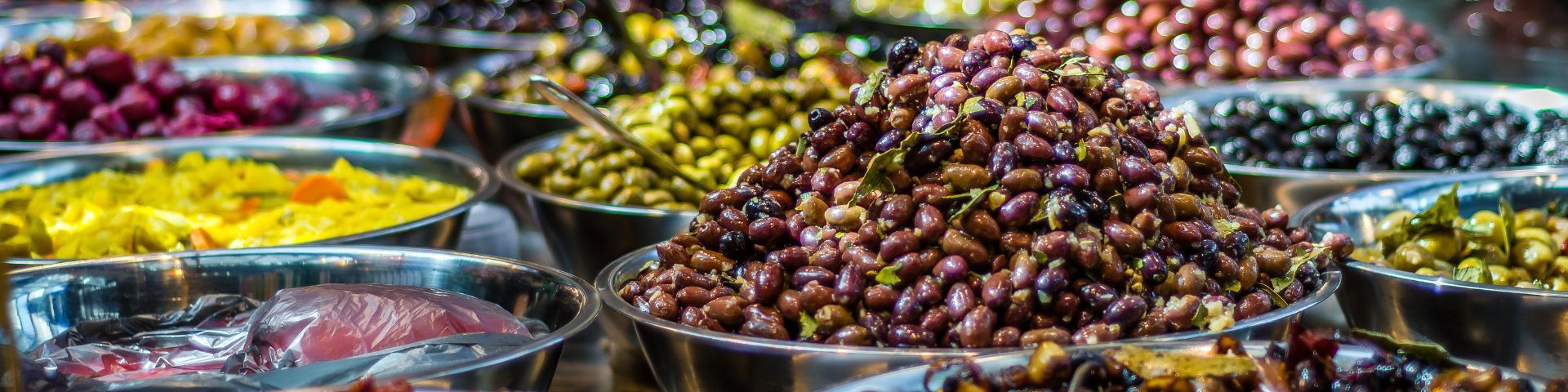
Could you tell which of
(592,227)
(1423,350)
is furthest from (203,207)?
(1423,350)

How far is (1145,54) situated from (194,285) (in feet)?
8.21

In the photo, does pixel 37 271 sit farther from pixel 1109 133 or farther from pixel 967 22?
pixel 967 22

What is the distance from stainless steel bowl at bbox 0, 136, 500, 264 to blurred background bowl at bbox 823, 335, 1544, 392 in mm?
1076

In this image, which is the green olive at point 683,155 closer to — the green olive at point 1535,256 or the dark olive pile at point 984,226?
the dark olive pile at point 984,226

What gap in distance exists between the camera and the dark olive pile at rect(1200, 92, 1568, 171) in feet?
7.89

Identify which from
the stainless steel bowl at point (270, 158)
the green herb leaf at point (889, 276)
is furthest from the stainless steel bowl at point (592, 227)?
the green herb leaf at point (889, 276)

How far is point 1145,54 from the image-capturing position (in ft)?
11.1

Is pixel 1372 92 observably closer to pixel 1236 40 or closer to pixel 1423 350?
pixel 1236 40

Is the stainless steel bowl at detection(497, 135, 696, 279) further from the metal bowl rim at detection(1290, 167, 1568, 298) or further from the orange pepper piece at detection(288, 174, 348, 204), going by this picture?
the metal bowl rim at detection(1290, 167, 1568, 298)

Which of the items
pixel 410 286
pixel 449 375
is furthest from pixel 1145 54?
pixel 449 375

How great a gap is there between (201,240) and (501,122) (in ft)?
3.05

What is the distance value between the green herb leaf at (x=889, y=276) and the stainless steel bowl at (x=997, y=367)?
0.49 feet

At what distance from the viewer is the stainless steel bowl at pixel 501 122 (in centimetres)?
273

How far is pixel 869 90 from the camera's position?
1.58 meters
